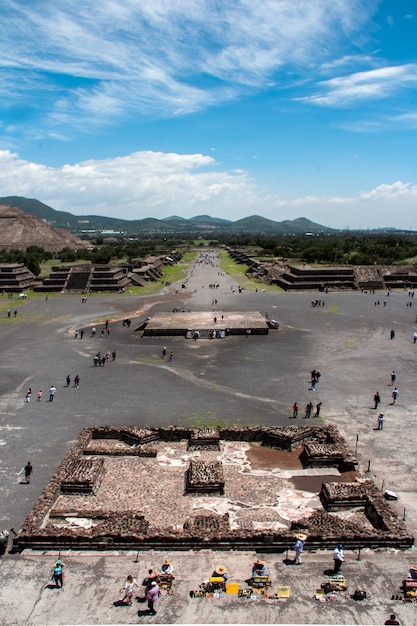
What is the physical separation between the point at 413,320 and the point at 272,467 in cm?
3272

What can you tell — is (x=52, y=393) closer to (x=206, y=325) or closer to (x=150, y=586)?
(x=150, y=586)

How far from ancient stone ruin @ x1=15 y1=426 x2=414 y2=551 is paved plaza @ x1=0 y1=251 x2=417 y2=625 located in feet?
1.55

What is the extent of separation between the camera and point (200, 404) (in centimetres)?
2402

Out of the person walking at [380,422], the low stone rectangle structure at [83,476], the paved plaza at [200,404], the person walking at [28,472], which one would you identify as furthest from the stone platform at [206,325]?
the person walking at [28,472]

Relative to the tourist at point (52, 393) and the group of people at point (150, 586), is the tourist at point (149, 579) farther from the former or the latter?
the tourist at point (52, 393)

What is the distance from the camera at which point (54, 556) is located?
41.9 feet

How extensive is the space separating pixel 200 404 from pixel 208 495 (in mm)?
8139

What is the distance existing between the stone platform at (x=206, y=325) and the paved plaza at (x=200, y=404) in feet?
3.29

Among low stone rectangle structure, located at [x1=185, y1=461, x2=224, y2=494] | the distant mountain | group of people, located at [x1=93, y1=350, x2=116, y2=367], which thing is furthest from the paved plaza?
the distant mountain

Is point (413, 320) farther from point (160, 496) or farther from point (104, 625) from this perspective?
point (104, 625)

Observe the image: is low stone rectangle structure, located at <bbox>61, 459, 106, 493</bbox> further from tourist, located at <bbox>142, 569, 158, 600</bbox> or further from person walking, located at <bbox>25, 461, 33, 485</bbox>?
tourist, located at <bbox>142, 569, 158, 600</bbox>

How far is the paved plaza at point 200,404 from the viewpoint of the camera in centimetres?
1098

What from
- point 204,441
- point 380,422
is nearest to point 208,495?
point 204,441

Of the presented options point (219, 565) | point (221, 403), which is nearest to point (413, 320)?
point (221, 403)
